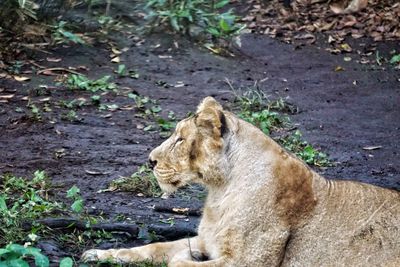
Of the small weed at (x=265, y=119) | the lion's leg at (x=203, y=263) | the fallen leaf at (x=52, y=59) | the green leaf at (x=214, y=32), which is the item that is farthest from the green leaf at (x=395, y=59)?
the lion's leg at (x=203, y=263)

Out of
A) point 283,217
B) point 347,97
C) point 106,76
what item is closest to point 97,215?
point 283,217

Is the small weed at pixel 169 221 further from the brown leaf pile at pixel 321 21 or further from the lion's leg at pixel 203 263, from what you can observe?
the brown leaf pile at pixel 321 21

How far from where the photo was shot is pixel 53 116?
931 cm

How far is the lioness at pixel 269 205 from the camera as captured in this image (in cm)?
494

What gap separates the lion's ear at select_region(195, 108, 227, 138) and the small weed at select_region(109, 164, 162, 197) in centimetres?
210

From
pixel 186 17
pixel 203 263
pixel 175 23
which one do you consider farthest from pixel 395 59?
pixel 203 263

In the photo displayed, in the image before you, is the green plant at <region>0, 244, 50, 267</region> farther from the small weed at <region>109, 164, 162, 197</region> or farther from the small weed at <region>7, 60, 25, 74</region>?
the small weed at <region>7, 60, 25, 74</region>

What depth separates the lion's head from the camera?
5.05 meters

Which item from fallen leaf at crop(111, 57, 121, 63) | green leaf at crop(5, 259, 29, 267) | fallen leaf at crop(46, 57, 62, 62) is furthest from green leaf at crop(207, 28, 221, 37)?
green leaf at crop(5, 259, 29, 267)

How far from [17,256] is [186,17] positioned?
873cm

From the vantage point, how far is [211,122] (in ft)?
16.5

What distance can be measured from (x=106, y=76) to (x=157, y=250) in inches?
224

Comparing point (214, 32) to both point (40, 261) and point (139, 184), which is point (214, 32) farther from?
point (40, 261)

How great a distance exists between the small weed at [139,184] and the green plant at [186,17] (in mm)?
6026
